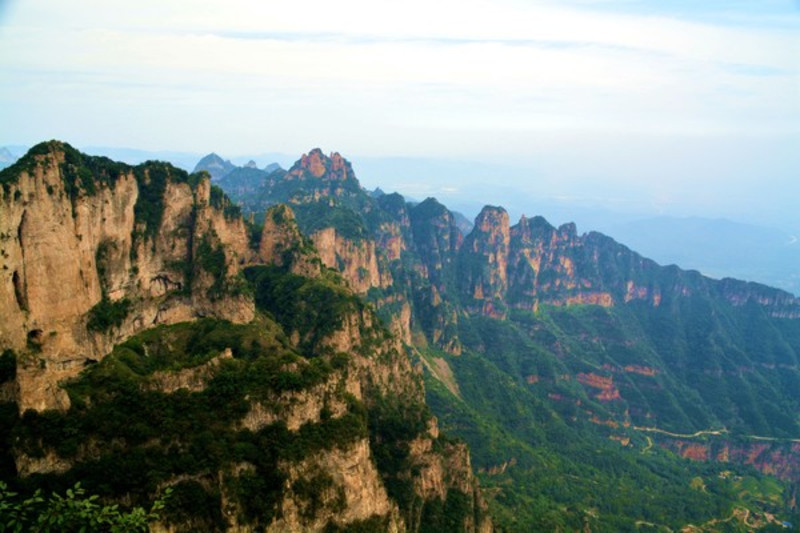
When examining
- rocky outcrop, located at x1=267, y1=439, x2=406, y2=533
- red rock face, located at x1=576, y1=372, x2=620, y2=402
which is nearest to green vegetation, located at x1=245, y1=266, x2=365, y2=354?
rocky outcrop, located at x1=267, y1=439, x2=406, y2=533

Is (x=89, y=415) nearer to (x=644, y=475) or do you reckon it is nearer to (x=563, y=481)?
(x=563, y=481)

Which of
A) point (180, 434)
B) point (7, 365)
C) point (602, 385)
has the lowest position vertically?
point (602, 385)

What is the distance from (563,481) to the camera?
109m

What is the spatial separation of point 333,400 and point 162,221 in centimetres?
3157

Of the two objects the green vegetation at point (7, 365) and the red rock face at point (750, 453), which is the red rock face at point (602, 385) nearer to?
the red rock face at point (750, 453)

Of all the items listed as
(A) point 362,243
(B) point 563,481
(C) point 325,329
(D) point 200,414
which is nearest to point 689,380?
(B) point 563,481

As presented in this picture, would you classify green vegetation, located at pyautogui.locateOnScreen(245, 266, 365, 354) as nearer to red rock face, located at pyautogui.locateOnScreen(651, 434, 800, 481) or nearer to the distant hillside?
the distant hillside

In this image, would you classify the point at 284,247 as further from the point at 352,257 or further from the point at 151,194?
the point at 352,257

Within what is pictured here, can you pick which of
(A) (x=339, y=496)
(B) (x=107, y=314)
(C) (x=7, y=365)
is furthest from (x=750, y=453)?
(C) (x=7, y=365)

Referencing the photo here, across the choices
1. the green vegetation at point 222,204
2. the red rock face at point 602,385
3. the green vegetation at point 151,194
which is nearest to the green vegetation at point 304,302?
the green vegetation at point 222,204

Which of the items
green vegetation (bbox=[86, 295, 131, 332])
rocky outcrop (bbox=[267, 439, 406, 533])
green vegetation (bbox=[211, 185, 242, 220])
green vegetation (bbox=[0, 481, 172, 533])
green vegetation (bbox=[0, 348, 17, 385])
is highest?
green vegetation (bbox=[211, 185, 242, 220])

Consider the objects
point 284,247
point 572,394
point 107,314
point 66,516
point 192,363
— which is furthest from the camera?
point 572,394

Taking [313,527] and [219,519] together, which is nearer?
[219,519]

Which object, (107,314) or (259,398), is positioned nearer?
(259,398)
